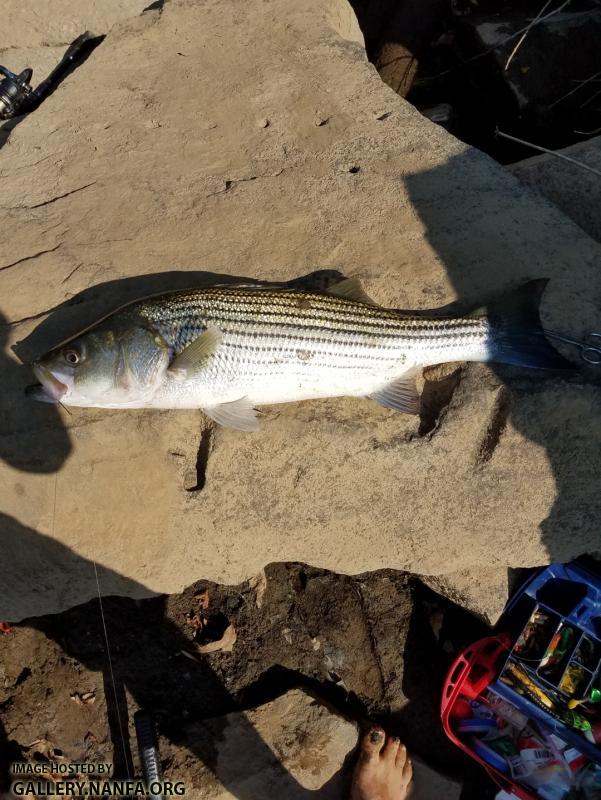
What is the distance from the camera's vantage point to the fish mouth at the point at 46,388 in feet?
12.5

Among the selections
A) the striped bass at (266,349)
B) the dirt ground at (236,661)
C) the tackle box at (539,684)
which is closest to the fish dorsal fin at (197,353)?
the striped bass at (266,349)

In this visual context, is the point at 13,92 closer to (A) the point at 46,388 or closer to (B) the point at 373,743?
(A) the point at 46,388

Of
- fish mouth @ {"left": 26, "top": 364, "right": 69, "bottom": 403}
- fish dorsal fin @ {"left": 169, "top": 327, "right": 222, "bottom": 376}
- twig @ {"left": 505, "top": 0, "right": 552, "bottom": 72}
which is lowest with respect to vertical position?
twig @ {"left": 505, "top": 0, "right": 552, "bottom": 72}

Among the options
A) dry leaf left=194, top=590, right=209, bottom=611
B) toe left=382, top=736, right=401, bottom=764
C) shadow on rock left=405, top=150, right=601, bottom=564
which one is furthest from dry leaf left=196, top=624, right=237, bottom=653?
shadow on rock left=405, top=150, right=601, bottom=564

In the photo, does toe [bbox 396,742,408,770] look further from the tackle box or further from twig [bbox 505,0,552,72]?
twig [bbox 505,0,552,72]

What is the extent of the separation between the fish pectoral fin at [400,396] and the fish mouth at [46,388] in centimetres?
211

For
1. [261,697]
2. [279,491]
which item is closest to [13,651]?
[261,697]

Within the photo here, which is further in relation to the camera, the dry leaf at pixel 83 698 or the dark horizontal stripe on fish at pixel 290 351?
the dry leaf at pixel 83 698

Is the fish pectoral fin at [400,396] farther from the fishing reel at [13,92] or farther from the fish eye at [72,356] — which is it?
the fishing reel at [13,92]

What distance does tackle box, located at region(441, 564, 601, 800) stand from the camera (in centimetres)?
500

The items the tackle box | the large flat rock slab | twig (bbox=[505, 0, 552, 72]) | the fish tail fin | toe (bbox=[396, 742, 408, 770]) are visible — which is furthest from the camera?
twig (bbox=[505, 0, 552, 72])

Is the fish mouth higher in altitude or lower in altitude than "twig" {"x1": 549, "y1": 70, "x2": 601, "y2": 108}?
higher

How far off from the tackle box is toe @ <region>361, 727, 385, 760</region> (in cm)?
65

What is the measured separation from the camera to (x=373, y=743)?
5445mm
